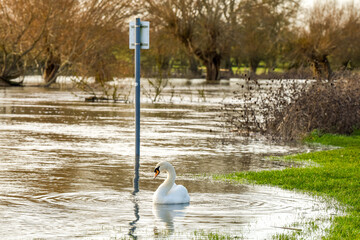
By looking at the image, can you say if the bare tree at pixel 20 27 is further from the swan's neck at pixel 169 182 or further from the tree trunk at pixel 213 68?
the swan's neck at pixel 169 182

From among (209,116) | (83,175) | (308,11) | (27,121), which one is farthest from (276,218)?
(308,11)

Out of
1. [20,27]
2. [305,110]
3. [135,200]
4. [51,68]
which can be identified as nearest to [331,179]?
[135,200]

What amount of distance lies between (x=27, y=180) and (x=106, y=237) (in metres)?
4.52

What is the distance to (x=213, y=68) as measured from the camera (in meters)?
82.1

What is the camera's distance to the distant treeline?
5291 cm

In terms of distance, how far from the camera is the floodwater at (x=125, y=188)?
8.30 meters

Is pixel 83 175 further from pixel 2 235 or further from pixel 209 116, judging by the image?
pixel 209 116

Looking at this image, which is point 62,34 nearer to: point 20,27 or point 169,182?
point 20,27

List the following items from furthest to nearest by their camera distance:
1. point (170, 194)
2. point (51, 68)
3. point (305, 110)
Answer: point (51, 68)
point (305, 110)
point (170, 194)

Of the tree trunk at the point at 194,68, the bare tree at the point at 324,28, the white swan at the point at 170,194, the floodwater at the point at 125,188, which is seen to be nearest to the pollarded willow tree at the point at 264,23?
the bare tree at the point at 324,28

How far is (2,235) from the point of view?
777 centimetres

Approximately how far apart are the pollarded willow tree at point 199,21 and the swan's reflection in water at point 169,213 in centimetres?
6211

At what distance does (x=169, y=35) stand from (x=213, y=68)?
8136 millimetres

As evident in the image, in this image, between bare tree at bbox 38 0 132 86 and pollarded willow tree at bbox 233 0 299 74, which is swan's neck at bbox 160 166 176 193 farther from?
pollarded willow tree at bbox 233 0 299 74
